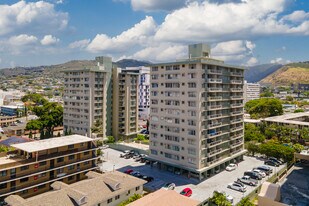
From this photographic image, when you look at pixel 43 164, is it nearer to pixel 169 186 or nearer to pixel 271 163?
pixel 169 186

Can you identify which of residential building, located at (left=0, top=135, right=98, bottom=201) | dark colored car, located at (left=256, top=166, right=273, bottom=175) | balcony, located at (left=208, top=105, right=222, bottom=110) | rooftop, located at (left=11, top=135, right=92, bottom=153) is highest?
balcony, located at (left=208, top=105, right=222, bottom=110)

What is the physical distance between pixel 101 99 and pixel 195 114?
4306 cm

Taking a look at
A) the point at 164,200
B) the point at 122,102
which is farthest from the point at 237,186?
the point at 122,102

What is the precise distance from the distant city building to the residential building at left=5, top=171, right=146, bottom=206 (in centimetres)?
4086

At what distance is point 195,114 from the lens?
57844 millimetres

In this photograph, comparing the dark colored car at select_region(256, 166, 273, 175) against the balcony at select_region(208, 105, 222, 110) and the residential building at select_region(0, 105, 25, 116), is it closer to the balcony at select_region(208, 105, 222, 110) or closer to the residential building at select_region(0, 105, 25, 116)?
the balcony at select_region(208, 105, 222, 110)

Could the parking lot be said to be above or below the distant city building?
below

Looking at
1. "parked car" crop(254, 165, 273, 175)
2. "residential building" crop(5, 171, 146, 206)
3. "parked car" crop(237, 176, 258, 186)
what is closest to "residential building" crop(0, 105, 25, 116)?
"residential building" crop(5, 171, 146, 206)

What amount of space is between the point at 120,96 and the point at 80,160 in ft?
148

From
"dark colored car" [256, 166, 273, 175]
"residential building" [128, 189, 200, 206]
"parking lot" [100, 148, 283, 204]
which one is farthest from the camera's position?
"dark colored car" [256, 166, 273, 175]

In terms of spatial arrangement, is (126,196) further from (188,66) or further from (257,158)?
(257,158)

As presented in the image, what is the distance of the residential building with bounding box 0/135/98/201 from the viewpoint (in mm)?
43500

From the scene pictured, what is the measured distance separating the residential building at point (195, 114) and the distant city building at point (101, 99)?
96.9 feet

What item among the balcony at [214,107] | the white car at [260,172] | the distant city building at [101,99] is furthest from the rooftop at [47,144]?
the white car at [260,172]
